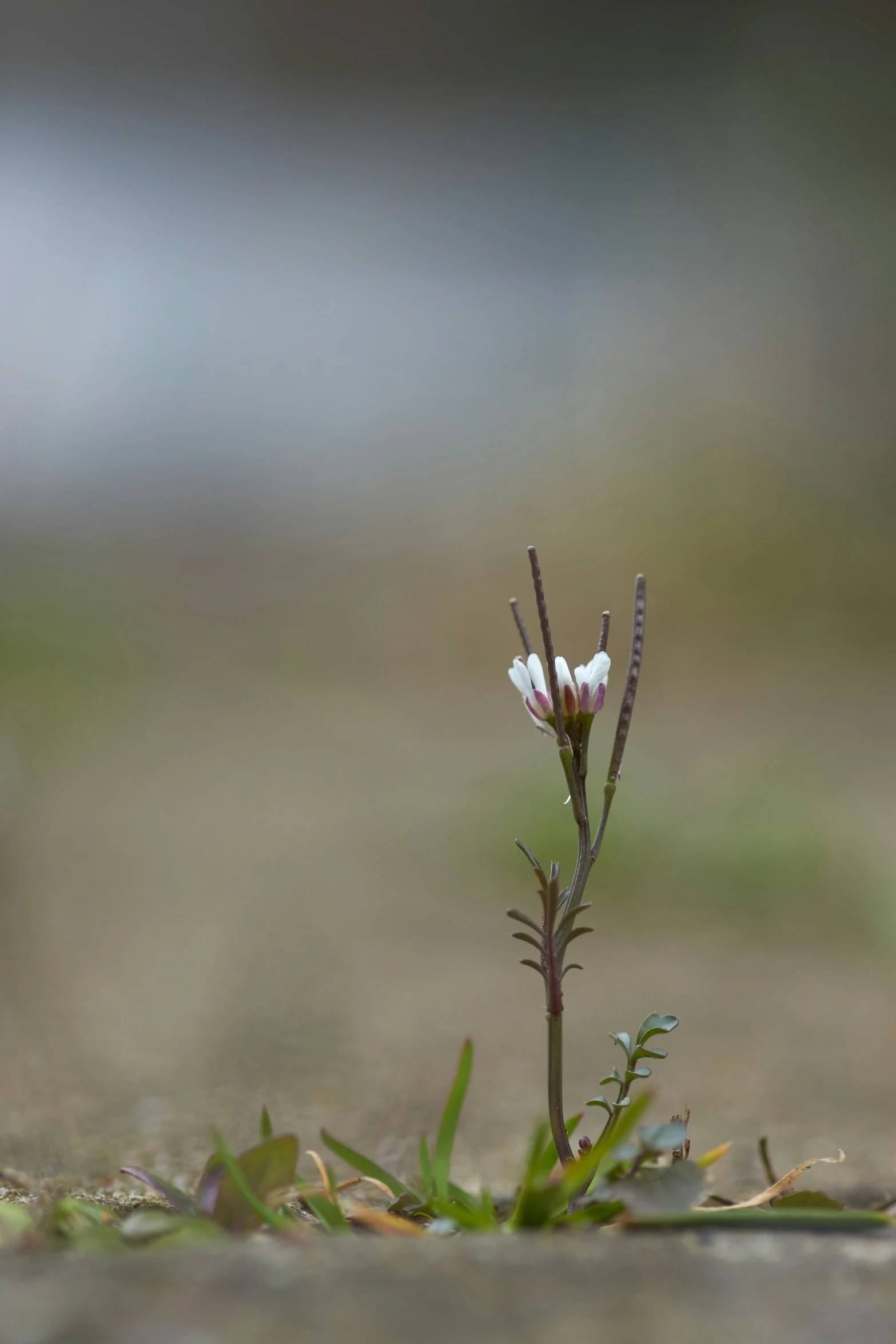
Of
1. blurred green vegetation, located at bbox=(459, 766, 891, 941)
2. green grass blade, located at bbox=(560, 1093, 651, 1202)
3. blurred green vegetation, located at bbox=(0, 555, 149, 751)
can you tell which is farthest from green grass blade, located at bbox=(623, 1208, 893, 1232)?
blurred green vegetation, located at bbox=(0, 555, 149, 751)

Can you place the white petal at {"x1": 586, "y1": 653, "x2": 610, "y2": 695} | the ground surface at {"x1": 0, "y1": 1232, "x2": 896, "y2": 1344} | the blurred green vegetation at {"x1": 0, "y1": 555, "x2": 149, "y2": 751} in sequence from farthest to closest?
1. the blurred green vegetation at {"x1": 0, "y1": 555, "x2": 149, "y2": 751}
2. the white petal at {"x1": 586, "y1": 653, "x2": 610, "y2": 695}
3. the ground surface at {"x1": 0, "y1": 1232, "x2": 896, "y2": 1344}

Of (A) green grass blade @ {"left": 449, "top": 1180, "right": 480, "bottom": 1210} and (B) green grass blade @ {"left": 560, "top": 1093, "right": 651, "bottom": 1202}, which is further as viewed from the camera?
(A) green grass blade @ {"left": 449, "top": 1180, "right": 480, "bottom": 1210}

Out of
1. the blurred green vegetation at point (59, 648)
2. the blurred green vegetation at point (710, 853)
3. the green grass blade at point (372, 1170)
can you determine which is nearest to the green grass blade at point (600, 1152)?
the green grass blade at point (372, 1170)

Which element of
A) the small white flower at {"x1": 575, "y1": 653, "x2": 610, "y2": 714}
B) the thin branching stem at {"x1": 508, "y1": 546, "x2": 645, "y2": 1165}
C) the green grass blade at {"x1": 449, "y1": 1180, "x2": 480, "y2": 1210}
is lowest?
the green grass blade at {"x1": 449, "y1": 1180, "x2": 480, "y2": 1210}

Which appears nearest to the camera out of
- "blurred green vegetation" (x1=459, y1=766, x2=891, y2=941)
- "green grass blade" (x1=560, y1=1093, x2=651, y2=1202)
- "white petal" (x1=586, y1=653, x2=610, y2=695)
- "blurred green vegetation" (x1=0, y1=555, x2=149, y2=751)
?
"green grass blade" (x1=560, y1=1093, x2=651, y2=1202)

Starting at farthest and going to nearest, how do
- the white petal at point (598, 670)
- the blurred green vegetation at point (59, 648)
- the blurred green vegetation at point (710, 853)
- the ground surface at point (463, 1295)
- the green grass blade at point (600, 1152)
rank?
the blurred green vegetation at point (59, 648) < the blurred green vegetation at point (710, 853) < the white petal at point (598, 670) < the green grass blade at point (600, 1152) < the ground surface at point (463, 1295)

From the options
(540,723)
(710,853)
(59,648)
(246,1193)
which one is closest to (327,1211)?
(246,1193)

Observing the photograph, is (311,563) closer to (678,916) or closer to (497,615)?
(497,615)

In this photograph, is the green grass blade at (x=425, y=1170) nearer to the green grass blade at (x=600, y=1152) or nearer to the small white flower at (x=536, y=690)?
the green grass blade at (x=600, y=1152)

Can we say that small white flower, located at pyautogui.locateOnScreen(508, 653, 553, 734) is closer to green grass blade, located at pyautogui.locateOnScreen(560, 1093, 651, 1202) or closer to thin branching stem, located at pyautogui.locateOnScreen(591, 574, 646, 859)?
thin branching stem, located at pyautogui.locateOnScreen(591, 574, 646, 859)
